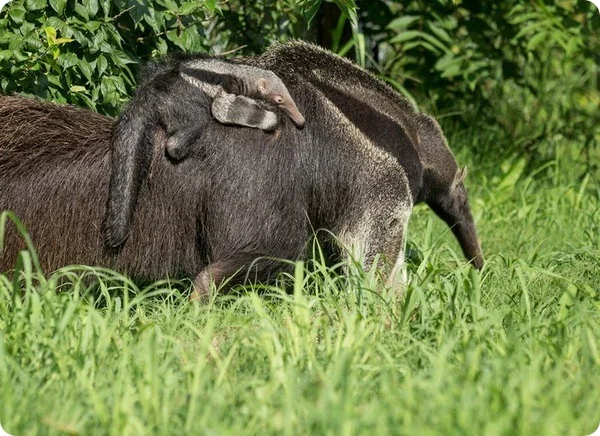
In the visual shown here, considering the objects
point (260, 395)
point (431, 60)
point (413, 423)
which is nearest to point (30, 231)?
point (260, 395)

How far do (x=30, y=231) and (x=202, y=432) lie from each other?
204 cm

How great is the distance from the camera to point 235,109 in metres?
4.38

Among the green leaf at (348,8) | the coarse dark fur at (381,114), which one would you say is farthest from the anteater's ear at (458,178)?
the green leaf at (348,8)

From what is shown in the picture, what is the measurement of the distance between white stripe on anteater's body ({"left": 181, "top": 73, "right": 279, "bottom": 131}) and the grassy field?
0.76m

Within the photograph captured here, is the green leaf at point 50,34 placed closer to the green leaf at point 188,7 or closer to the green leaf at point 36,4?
the green leaf at point 36,4

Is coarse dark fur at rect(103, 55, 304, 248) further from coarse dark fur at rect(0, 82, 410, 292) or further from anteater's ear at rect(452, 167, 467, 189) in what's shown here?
anteater's ear at rect(452, 167, 467, 189)

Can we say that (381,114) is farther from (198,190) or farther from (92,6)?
(92,6)

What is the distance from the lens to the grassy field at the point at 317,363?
2.68m

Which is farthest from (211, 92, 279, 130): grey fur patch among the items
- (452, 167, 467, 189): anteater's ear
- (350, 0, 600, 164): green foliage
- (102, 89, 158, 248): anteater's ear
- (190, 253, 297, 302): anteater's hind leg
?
(350, 0, 600, 164): green foliage

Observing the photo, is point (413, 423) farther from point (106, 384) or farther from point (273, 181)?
point (273, 181)

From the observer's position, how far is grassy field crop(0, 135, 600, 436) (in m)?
2.68

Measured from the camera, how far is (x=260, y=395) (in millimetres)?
2857

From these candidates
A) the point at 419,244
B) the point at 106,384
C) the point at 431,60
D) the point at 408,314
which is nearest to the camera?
the point at 106,384

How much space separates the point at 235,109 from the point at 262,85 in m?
0.21
